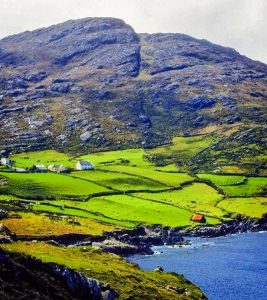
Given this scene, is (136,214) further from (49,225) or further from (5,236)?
(5,236)

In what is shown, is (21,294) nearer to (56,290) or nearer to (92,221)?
(56,290)

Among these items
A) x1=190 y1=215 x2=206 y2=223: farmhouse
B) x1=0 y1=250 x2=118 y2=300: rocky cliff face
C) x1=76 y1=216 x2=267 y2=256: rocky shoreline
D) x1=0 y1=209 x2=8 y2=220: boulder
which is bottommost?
x1=76 y1=216 x2=267 y2=256: rocky shoreline

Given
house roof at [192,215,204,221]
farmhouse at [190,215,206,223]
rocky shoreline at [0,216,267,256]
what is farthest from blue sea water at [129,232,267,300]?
house roof at [192,215,204,221]

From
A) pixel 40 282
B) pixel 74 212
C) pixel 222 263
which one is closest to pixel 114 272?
pixel 40 282

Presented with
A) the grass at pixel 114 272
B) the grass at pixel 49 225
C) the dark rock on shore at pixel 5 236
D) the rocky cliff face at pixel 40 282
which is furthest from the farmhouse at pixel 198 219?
the rocky cliff face at pixel 40 282

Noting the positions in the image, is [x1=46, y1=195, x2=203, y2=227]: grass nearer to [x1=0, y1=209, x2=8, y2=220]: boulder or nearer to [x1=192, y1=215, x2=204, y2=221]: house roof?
[x1=192, y1=215, x2=204, y2=221]: house roof

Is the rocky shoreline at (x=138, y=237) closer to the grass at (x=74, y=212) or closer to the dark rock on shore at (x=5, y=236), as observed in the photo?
the dark rock on shore at (x=5, y=236)
